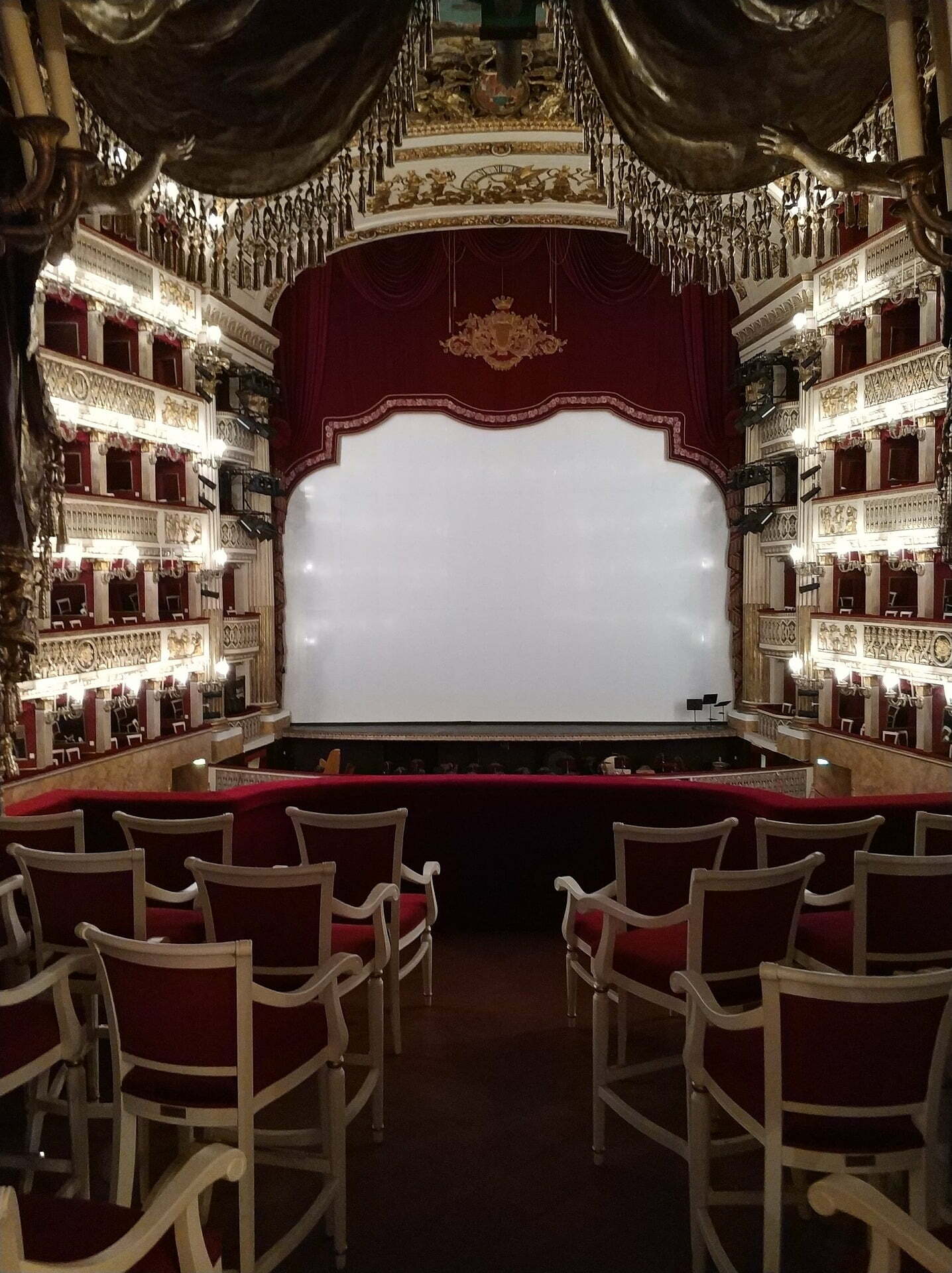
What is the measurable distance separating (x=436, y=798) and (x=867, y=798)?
219 cm

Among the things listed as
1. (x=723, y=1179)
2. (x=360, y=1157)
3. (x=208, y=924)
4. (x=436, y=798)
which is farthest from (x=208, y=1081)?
(x=436, y=798)

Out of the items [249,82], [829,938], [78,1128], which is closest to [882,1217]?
[829,938]

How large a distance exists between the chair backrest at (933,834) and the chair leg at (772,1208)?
5.86ft

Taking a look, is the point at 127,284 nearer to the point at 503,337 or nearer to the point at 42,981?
the point at 503,337

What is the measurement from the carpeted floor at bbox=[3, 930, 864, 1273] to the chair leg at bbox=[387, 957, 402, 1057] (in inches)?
2.4

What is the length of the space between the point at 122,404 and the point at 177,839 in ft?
21.0

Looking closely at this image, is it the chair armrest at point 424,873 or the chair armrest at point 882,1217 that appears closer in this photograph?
the chair armrest at point 882,1217

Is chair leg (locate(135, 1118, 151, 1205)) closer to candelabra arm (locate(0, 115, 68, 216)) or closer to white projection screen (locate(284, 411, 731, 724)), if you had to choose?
candelabra arm (locate(0, 115, 68, 216))

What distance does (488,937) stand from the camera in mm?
5531

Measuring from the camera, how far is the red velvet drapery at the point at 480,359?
42.1ft

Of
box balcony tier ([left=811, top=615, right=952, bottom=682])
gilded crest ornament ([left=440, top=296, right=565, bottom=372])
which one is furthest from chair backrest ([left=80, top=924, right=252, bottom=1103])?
gilded crest ornament ([left=440, top=296, right=565, bottom=372])

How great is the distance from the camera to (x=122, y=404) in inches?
370

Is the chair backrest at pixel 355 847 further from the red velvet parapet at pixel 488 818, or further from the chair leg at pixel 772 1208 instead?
the chair leg at pixel 772 1208

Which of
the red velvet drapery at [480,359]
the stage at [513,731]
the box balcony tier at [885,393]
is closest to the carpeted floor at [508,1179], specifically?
the box balcony tier at [885,393]
